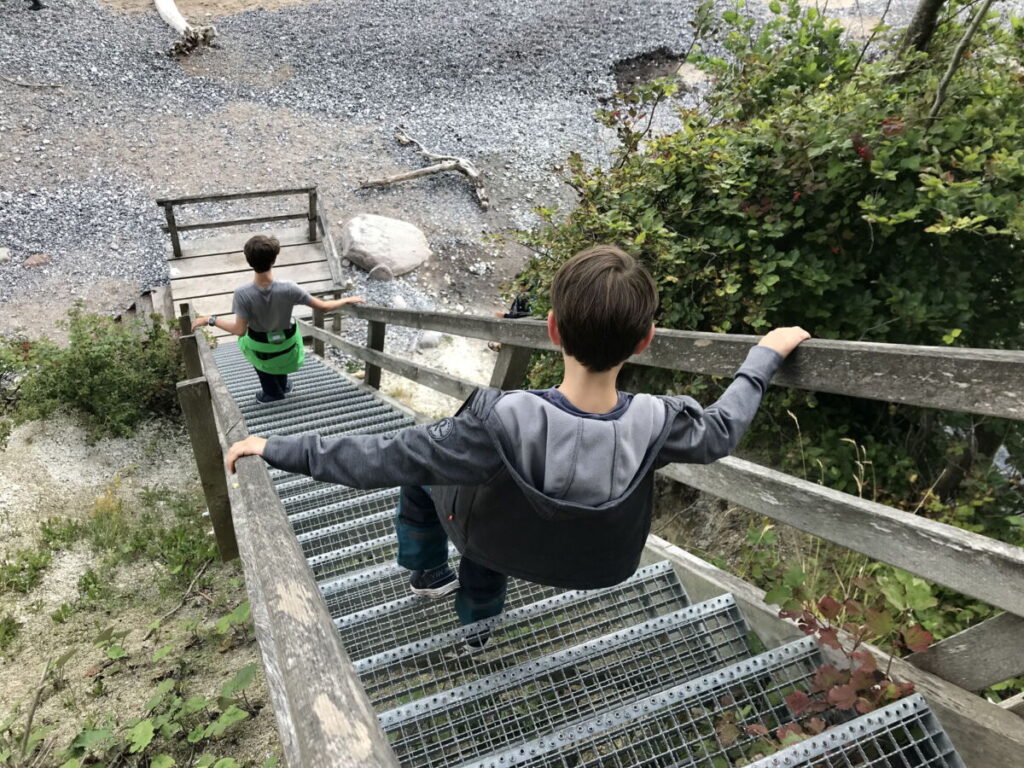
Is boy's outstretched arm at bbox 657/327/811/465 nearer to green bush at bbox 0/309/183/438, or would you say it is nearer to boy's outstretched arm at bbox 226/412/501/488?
boy's outstretched arm at bbox 226/412/501/488

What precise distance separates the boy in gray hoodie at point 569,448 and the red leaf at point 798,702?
1.78ft

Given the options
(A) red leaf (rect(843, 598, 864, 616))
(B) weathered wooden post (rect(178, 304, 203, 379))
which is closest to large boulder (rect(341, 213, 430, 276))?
(B) weathered wooden post (rect(178, 304, 203, 379))

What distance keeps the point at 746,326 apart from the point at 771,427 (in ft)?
1.73

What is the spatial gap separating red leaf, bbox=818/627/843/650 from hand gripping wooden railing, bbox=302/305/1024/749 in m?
0.17

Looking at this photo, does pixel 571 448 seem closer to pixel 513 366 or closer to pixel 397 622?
pixel 397 622

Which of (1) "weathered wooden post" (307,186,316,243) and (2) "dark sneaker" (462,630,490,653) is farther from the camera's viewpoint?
(1) "weathered wooden post" (307,186,316,243)

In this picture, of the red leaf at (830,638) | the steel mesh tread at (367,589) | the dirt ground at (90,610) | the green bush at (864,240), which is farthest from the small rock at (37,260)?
the red leaf at (830,638)

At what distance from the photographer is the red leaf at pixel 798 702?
1.80 m

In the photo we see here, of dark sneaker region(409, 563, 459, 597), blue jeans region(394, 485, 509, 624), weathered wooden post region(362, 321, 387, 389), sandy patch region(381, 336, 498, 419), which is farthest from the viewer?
sandy patch region(381, 336, 498, 419)

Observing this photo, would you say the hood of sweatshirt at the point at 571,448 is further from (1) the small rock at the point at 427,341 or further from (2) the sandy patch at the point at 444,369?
(1) the small rock at the point at 427,341

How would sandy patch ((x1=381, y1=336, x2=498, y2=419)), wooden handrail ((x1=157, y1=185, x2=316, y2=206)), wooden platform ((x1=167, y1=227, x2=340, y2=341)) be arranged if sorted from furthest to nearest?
wooden platform ((x1=167, y1=227, x2=340, y2=341))
wooden handrail ((x1=157, y1=185, x2=316, y2=206))
sandy patch ((x1=381, y1=336, x2=498, y2=419))

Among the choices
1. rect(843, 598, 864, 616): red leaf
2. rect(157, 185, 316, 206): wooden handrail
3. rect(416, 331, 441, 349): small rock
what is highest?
rect(843, 598, 864, 616): red leaf

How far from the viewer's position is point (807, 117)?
130 inches

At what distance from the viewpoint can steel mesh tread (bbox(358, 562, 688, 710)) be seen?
221 cm
